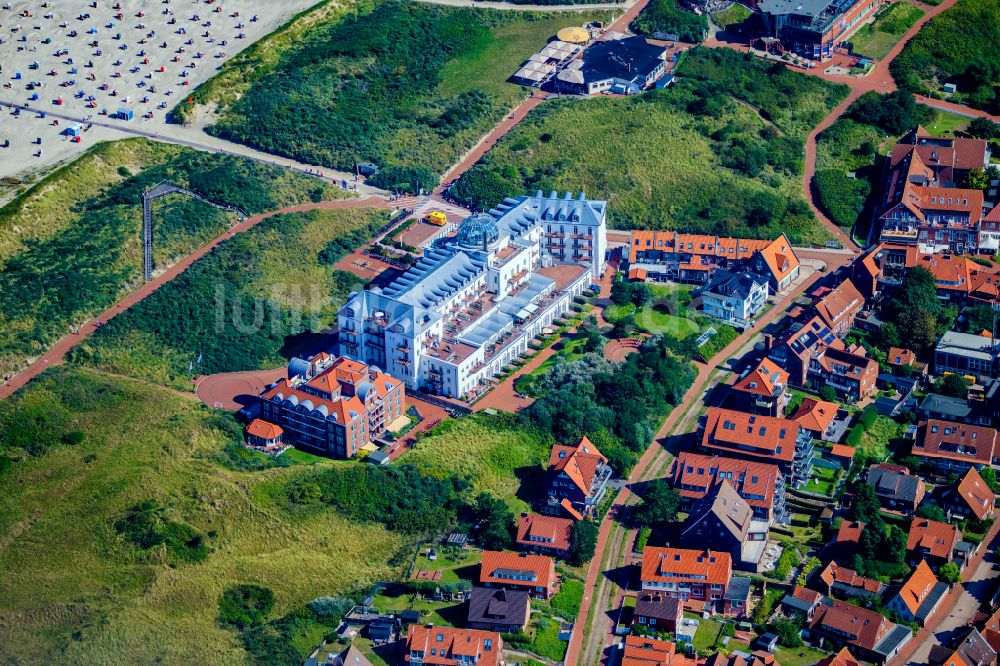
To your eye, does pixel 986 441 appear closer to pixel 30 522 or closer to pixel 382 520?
pixel 382 520

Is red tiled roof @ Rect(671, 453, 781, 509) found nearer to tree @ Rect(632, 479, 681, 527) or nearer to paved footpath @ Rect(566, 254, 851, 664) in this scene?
tree @ Rect(632, 479, 681, 527)

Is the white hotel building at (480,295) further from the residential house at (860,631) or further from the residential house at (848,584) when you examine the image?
the residential house at (860,631)

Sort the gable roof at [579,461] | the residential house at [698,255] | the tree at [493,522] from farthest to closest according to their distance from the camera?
the residential house at [698,255] < the gable roof at [579,461] < the tree at [493,522]

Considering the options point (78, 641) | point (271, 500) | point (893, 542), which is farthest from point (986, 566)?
point (78, 641)

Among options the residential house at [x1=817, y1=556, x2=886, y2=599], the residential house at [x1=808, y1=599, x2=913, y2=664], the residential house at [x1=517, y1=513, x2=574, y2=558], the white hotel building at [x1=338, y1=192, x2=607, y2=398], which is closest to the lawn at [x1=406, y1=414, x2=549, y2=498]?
the white hotel building at [x1=338, y1=192, x2=607, y2=398]

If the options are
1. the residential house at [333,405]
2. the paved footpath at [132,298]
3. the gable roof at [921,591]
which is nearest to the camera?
the gable roof at [921,591]

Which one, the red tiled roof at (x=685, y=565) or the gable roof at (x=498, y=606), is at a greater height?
the red tiled roof at (x=685, y=565)

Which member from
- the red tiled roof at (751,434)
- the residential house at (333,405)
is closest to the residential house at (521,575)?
the residential house at (333,405)
